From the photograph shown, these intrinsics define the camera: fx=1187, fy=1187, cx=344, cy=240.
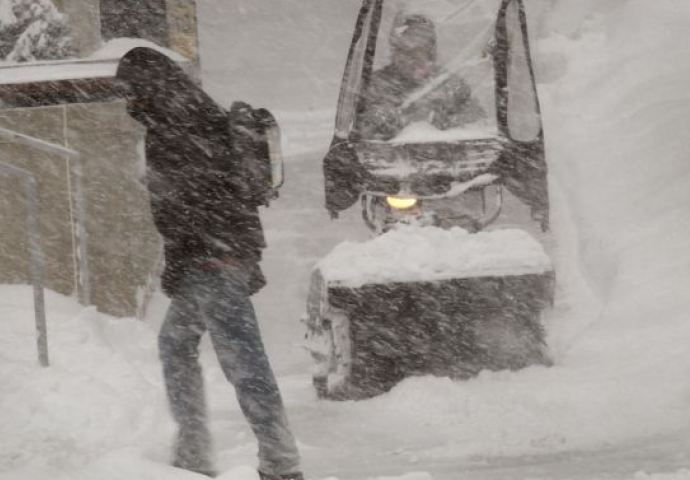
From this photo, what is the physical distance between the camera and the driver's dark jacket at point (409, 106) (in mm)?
8461

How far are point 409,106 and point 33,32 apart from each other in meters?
7.06

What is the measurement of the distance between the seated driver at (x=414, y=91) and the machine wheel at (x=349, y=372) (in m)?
2.06

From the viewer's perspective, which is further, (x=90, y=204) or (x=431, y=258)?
(x=90, y=204)

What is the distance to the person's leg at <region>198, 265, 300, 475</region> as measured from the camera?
180 inches

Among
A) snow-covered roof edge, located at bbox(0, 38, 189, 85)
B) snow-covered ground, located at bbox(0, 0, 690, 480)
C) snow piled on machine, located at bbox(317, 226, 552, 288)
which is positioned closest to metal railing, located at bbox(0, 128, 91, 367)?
snow-covered ground, located at bbox(0, 0, 690, 480)

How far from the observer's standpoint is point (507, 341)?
6.86 metres

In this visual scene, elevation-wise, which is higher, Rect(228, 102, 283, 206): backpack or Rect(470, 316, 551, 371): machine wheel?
Rect(228, 102, 283, 206): backpack

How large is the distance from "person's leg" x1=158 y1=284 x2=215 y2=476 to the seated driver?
388 cm

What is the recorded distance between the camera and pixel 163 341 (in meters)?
4.79

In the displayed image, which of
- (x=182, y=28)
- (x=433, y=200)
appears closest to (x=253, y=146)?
(x=433, y=200)

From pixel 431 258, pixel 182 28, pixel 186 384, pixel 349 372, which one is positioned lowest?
pixel 349 372

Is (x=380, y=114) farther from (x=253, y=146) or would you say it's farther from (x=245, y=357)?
(x=245, y=357)

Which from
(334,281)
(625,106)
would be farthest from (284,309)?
(625,106)

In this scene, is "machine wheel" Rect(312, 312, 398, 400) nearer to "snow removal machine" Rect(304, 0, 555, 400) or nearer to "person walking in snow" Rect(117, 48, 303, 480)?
"snow removal machine" Rect(304, 0, 555, 400)
